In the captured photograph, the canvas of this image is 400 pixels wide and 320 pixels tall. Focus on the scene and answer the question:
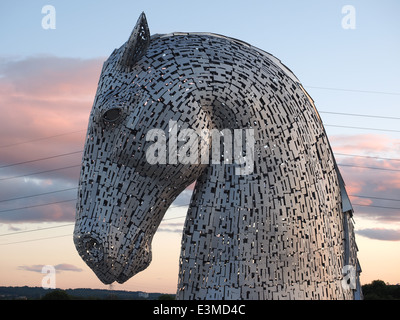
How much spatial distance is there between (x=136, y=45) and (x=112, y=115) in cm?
50

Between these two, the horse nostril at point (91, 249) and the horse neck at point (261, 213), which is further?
the horse nostril at point (91, 249)

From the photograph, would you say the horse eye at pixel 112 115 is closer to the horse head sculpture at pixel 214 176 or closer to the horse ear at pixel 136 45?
the horse head sculpture at pixel 214 176

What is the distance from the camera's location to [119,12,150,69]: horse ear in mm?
3773

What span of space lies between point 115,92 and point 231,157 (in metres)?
0.89

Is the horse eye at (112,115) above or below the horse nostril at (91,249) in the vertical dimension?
above

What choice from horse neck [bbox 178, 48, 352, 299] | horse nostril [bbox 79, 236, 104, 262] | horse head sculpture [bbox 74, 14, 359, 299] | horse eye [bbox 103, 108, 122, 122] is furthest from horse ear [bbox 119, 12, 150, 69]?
horse nostril [bbox 79, 236, 104, 262]

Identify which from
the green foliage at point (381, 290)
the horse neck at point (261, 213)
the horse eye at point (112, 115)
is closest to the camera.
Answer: the horse neck at point (261, 213)

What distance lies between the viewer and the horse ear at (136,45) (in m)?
3.77

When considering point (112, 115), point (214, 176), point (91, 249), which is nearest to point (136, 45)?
point (112, 115)

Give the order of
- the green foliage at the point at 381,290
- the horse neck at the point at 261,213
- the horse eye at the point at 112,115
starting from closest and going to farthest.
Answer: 1. the horse neck at the point at 261,213
2. the horse eye at the point at 112,115
3. the green foliage at the point at 381,290

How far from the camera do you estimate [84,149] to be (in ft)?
12.7

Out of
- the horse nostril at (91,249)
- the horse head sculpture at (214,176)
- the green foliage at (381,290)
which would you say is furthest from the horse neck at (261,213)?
the green foliage at (381,290)

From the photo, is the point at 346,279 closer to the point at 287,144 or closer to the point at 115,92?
the point at 287,144
